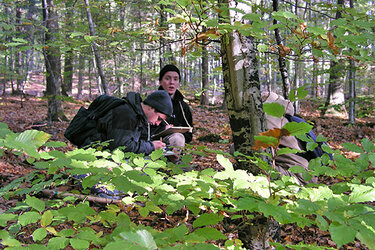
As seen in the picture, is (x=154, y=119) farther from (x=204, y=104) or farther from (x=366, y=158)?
(x=204, y=104)

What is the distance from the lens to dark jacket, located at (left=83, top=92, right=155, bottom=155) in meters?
2.86

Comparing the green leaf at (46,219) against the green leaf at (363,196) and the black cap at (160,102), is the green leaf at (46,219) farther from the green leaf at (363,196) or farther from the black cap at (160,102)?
the black cap at (160,102)

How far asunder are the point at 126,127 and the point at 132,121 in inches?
4.3

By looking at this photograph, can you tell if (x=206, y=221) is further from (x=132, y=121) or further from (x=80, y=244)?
(x=132, y=121)

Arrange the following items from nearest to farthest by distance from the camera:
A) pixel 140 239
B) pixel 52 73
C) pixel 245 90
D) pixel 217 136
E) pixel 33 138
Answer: pixel 140 239, pixel 33 138, pixel 245 90, pixel 52 73, pixel 217 136

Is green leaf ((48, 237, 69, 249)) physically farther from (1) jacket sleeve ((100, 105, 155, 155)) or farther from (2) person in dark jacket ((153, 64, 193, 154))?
(2) person in dark jacket ((153, 64, 193, 154))

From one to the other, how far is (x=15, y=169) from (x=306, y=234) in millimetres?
4536

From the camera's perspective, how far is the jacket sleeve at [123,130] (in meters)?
2.86

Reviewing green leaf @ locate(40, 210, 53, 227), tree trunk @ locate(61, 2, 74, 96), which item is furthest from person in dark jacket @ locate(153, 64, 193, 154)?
green leaf @ locate(40, 210, 53, 227)

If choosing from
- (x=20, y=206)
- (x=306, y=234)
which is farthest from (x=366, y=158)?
(x=306, y=234)

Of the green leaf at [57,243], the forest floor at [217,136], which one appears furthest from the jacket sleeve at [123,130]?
the green leaf at [57,243]

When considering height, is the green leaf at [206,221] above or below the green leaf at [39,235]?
above

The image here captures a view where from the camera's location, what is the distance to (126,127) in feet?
9.62

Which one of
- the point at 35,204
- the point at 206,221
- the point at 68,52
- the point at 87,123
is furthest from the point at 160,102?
the point at 68,52
